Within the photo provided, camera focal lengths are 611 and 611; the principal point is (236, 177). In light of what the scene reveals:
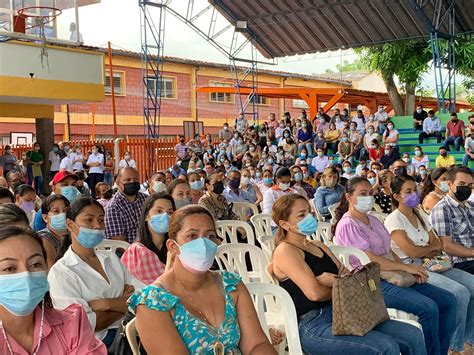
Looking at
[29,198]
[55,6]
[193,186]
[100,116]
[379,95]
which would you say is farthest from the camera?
[379,95]

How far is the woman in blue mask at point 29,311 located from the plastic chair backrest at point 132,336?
29cm

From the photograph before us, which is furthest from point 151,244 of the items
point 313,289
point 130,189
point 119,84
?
point 119,84

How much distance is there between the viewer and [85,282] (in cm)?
337

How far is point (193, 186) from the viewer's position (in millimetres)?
8398

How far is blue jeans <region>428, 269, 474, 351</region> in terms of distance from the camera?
15.0 feet

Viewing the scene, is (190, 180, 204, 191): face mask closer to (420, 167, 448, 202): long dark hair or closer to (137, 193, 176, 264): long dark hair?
(420, 167, 448, 202): long dark hair

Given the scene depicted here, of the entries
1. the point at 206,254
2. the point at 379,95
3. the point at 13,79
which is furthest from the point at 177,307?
the point at 379,95

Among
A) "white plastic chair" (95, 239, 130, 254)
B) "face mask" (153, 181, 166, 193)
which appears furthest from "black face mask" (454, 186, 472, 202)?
"face mask" (153, 181, 166, 193)

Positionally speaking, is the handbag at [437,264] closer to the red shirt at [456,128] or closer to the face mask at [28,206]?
the face mask at [28,206]

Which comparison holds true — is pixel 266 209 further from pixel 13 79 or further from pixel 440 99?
pixel 440 99

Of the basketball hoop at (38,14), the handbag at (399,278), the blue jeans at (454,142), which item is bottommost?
the handbag at (399,278)

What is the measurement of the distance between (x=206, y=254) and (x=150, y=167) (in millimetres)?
17049

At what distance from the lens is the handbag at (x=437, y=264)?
4.91 m

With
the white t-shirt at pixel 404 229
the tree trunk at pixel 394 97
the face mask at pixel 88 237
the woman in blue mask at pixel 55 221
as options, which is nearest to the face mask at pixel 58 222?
the woman in blue mask at pixel 55 221
